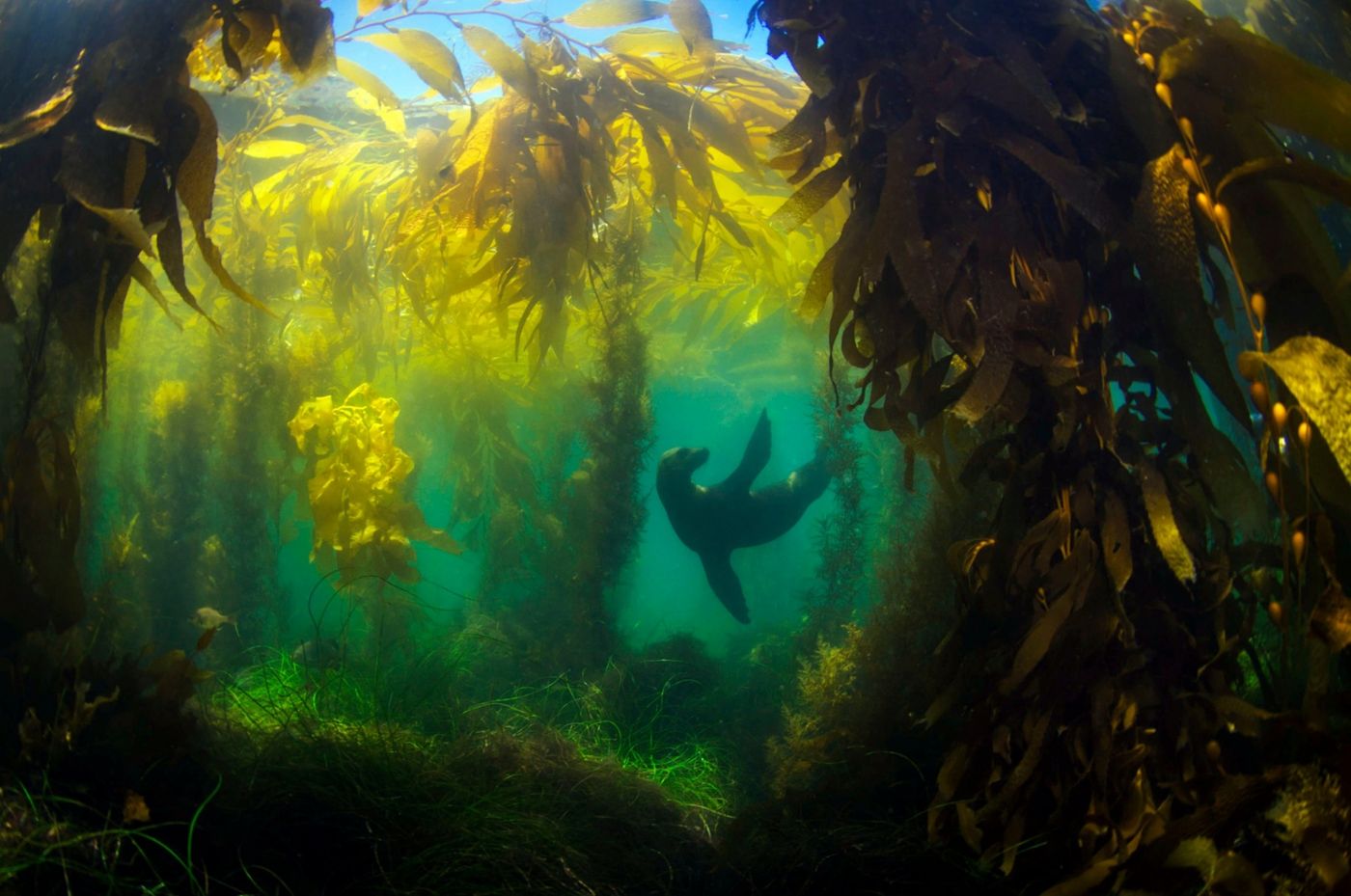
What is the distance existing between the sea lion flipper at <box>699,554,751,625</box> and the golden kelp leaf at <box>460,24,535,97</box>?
536cm

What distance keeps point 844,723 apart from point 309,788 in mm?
2166

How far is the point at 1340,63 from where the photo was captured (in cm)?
209

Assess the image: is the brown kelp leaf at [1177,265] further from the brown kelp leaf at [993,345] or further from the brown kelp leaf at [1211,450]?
the brown kelp leaf at [993,345]

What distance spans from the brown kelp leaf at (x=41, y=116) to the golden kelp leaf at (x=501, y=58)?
1.71 m

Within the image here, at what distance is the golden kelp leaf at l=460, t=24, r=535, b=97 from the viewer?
3.32 metres

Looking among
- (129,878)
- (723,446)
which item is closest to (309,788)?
(129,878)

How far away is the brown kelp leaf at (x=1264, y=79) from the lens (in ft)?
5.78

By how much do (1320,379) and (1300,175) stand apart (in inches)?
23.9

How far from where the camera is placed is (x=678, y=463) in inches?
282

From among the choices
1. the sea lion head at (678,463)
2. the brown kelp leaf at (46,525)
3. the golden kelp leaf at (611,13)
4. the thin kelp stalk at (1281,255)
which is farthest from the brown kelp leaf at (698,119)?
the sea lion head at (678,463)

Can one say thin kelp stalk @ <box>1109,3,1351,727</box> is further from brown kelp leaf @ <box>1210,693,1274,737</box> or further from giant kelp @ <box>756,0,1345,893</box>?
brown kelp leaf @ <box>1210,693,1274,737</box>

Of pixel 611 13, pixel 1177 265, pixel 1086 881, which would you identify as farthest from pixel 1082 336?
pixel 611 13

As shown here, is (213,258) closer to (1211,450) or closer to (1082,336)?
(1082,336)

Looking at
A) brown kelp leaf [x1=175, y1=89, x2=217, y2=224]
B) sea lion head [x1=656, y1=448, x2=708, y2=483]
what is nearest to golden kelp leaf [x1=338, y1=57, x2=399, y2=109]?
brown kelp leaf [x1=175, y1=89, x2=217, y2=224]
